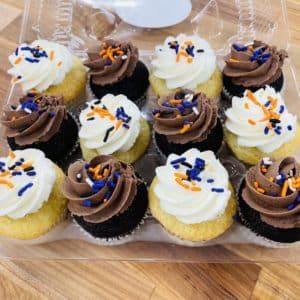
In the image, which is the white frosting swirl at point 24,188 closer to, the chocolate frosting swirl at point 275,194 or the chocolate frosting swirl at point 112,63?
the chocolate frosting swirl at point 112,63

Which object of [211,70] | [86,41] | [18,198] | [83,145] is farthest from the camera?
[86,41]

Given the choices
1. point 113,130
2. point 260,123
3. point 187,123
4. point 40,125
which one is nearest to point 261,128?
point 260,123

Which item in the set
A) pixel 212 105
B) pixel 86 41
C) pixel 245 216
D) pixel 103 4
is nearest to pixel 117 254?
pixel 245 216

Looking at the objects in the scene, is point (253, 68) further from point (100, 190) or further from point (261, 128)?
point (100, 190)

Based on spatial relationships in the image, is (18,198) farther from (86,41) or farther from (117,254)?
(86,41)

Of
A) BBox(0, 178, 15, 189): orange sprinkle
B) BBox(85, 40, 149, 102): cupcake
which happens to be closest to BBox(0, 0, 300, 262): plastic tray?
BBox(85, 40, 149, 102): cupcake
